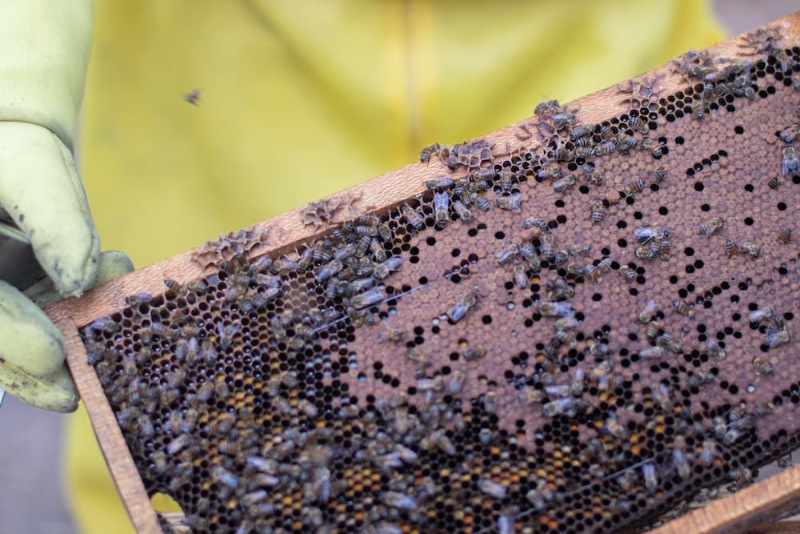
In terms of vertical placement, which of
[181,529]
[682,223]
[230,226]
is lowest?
[181,529]

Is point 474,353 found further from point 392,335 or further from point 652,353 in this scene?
point 652,353

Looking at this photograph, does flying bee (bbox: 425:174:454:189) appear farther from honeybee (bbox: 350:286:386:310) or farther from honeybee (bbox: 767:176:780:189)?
honeybee (bbox: 767:176:780:189)

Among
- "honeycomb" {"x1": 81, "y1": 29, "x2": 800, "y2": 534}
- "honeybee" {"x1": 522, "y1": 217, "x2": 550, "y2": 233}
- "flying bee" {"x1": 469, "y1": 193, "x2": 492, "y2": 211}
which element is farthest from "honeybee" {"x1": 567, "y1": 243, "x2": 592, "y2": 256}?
"flying bee" {"x1": 469, "y1": 193, "x2": 492, "y2": 211}

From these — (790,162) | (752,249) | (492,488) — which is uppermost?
(790,162)

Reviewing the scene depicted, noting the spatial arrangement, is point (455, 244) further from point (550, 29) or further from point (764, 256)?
point (550, 29)

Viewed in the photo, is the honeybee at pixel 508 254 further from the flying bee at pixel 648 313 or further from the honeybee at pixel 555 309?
the flying bee at pixel 648 313

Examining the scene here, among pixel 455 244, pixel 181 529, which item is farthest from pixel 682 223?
pixel 181 529

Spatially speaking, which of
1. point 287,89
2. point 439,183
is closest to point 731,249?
point 439,183
